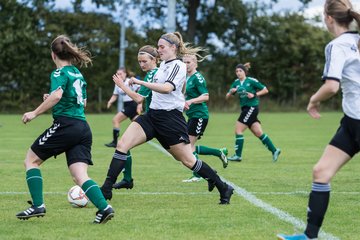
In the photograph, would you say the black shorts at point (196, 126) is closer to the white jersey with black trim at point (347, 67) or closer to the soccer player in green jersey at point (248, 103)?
the soccer player in green jersey at point (248, 103)

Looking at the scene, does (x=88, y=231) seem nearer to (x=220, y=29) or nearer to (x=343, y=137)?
(x=343, y=137)

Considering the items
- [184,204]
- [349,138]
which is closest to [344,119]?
[349,138]

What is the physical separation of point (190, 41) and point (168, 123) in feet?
126

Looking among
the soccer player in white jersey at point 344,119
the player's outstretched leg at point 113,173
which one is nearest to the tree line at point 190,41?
the player's outstretched leg at point 113,173

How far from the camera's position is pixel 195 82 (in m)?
9.85

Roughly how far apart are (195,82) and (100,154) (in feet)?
15.6

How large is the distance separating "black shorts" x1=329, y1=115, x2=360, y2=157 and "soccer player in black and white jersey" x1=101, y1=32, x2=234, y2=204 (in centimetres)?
241

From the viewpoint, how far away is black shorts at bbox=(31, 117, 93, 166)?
6.34m

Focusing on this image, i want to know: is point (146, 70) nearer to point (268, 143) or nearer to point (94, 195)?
point (94, 195)

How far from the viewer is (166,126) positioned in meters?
7.32

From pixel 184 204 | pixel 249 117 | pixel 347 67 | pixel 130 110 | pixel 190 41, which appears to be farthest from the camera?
pixel 190 41

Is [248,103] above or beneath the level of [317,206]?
beneath

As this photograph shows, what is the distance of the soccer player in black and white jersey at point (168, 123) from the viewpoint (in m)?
7.32

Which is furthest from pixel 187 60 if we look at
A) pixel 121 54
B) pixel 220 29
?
pixel 220 29
